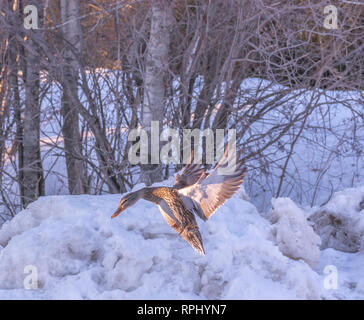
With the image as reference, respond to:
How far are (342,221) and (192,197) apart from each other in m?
1.27

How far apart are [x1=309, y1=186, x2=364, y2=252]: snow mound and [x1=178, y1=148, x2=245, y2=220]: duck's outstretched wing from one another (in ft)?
3.76

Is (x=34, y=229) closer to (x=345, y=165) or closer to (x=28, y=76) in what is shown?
(x=28, y=76)

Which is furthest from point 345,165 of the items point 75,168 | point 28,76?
point 28,76

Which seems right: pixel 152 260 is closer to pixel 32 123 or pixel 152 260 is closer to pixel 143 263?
pixel 143 263

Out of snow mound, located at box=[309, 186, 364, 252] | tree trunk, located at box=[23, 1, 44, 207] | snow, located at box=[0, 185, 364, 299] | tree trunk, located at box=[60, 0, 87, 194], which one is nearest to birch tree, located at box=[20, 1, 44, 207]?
tree trunk, located at box=[23, 1, 44, 207]

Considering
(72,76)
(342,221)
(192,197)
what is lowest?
(342,221)

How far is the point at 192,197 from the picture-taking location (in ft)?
6.10

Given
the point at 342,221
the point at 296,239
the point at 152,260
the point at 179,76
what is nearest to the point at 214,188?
the point at 152,260

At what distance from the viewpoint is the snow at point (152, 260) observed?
6.15ft

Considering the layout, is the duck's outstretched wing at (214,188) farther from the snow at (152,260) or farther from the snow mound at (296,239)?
the snow mound at (296,239)

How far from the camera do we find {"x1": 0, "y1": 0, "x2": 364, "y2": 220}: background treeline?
3.66 m

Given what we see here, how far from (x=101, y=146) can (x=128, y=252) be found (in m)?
2.45

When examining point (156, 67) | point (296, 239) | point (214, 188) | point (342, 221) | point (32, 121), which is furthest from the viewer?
point (32, 121)

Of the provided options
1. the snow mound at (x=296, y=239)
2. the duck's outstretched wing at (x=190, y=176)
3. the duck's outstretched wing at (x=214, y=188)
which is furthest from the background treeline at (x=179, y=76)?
the duck's outstretched wing at (x=214, y=188)
